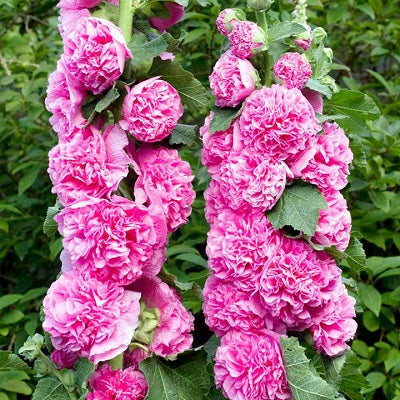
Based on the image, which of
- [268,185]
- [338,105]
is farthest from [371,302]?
[268,185]

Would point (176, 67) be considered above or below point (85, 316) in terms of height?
above

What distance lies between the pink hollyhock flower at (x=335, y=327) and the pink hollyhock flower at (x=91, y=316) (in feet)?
1.12

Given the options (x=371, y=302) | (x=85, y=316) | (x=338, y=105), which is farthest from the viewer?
(x=371, y=302)

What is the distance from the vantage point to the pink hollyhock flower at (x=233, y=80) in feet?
4.64

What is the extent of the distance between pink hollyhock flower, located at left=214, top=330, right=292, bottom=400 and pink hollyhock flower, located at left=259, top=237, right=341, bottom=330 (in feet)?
0.19

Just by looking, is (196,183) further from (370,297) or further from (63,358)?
(63,358)

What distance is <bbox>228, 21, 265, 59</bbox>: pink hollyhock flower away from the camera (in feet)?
4.67

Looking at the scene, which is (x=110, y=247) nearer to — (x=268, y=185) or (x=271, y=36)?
(x=268, y=185)

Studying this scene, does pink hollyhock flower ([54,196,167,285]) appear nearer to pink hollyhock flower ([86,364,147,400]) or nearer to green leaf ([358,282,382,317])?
pink hollyhock flower ([86,364,147,400])

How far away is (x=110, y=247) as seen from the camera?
1.32m

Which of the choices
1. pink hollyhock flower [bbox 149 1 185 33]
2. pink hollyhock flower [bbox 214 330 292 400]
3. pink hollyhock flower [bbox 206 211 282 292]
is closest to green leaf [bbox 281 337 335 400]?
pink hollyhock flower [bbox 214 330 292 400]

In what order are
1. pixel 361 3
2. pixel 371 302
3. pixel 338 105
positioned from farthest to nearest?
pixel 361 3 → pixel 371 302 → pixel 338 105

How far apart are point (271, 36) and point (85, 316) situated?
624 mm

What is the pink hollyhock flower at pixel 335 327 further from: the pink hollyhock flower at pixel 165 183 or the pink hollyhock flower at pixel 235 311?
the pink hollyhock flower at pixel 165 183
